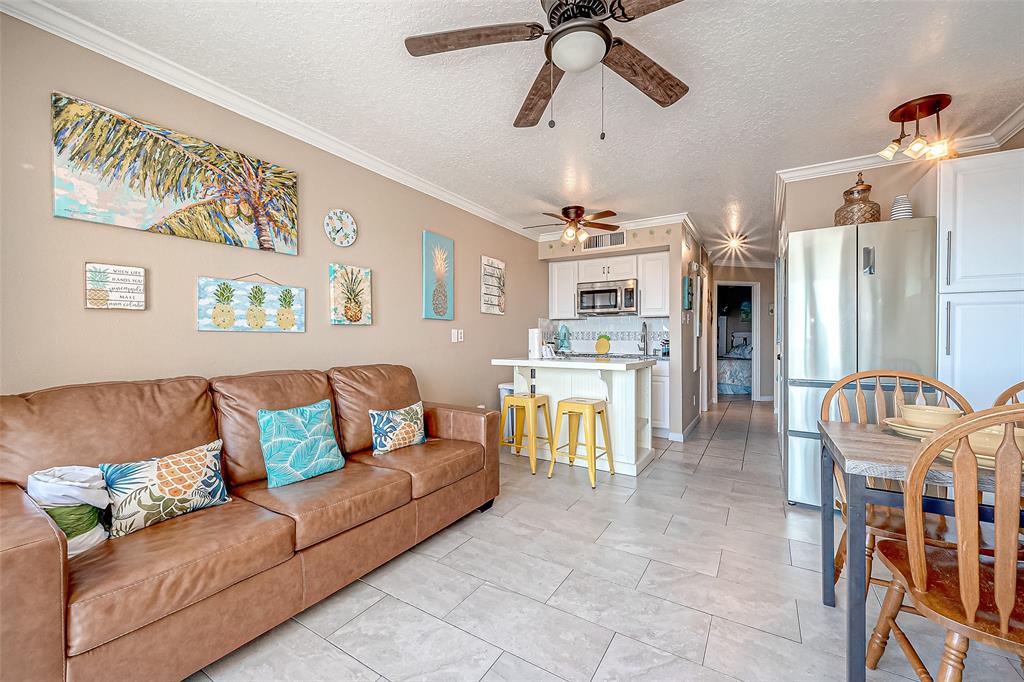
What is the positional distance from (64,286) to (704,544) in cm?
340

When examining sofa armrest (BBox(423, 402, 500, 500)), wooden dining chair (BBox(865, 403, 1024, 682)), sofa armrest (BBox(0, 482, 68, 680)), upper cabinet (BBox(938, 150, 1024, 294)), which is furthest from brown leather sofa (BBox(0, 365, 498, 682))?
upper cabinet (BBox(938, 150, 1024, 294))

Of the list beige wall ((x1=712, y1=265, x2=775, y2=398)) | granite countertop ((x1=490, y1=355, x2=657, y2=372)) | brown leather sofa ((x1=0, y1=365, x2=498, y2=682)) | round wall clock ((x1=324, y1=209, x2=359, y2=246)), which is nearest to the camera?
brown leather sofa ((x1=0, y1=365, x2=498, y2=682))

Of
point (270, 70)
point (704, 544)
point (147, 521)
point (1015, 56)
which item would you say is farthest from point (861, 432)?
point (270, 70)

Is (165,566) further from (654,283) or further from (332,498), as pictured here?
(654,283)

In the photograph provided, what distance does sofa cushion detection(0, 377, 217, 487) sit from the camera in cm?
147

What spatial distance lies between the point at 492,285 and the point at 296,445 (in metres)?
2.97

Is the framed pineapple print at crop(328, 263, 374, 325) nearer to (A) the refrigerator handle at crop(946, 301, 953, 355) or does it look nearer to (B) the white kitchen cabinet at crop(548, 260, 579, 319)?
(B) the white kitchen cabinet at crop(548, 260, 579, 319)

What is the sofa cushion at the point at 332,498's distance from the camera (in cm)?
171

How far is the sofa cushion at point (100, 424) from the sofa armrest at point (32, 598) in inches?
17.6

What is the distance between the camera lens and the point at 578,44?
1483 mm

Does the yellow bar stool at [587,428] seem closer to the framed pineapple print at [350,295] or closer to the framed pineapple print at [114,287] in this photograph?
the framed pineapple print at [350,295]

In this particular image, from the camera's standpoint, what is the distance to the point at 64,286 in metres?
1.83

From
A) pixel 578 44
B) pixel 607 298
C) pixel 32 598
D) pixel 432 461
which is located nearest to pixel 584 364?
pixel 432 461

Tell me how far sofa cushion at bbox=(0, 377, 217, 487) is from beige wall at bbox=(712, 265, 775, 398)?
317 inches
